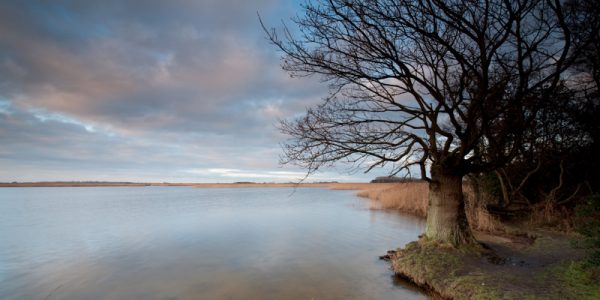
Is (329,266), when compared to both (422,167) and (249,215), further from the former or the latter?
(249,215)

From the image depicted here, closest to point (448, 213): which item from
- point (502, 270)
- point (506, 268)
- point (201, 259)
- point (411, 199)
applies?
point (506, 268)

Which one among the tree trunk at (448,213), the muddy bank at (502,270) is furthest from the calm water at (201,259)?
the tree trunk at (448,213)

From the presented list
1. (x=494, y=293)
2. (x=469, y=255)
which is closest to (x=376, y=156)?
(x=469, y=255)

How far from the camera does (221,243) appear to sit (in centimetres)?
1248

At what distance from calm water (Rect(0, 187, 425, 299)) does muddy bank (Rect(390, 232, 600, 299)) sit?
1.74 ft

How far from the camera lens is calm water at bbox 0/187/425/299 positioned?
283 inches

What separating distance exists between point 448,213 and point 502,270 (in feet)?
6.25

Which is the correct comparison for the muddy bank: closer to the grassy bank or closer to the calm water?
the grassy bank

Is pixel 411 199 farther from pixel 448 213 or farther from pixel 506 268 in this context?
pixel 506 268

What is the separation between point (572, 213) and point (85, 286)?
46.8ft

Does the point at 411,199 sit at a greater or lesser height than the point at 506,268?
greater

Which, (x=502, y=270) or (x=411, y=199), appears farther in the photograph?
(x=411, y=199)

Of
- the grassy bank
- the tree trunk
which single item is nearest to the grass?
the grassy bank

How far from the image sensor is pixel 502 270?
21.6 feet
